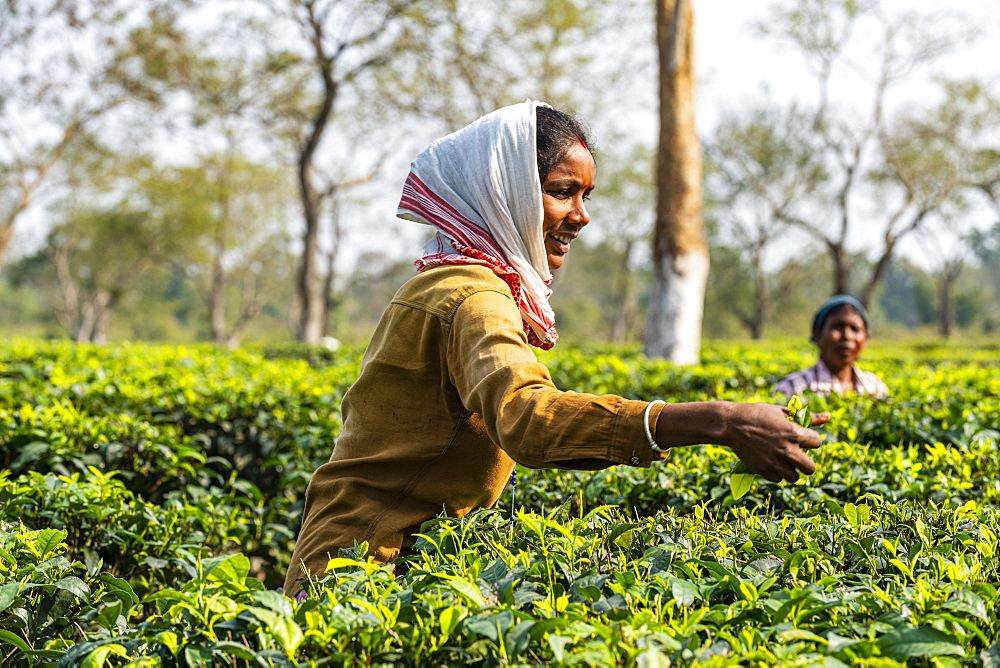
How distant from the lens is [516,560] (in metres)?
1.42

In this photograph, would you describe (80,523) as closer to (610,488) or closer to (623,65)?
(610,488)

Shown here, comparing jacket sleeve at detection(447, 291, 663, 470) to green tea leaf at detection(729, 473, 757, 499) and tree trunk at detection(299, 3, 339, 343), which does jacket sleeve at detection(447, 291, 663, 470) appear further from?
tree trunk at detection(299, 3, 339, 343)

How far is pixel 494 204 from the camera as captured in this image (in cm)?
180

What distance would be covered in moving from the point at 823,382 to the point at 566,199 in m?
3.09

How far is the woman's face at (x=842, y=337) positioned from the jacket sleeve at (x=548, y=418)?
3567 mm

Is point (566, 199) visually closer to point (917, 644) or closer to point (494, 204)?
point (494, 204)

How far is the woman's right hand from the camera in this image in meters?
1.33

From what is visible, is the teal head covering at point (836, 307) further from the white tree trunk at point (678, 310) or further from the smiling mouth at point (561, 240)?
the white tree trunk at point (678, 310)

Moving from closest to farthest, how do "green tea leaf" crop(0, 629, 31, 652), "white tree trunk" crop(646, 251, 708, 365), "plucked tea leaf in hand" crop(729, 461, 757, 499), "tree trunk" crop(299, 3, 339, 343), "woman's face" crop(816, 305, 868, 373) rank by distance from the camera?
"green tea leaf" crop(0, 629, 31, 652) < "plucked tea leaf in hand" crop(729, 461, 757, 499) < "woman's face" crop(816, 305, 868, 373) < "white tree trunk" crop(646, 251, 708, 365) < "tree trunk" crop(299, 3, 339, 343)

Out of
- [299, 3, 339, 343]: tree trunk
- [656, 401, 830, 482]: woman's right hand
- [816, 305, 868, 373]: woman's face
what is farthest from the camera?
[299, 3, 339, 343]: tree trunk

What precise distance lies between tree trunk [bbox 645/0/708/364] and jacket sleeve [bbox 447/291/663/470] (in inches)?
267

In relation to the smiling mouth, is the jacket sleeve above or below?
below

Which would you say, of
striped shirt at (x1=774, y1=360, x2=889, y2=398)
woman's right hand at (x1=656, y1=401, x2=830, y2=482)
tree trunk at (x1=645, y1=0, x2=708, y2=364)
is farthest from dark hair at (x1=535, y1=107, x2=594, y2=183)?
tree trunk at (x1=645, y1=0, x2=708, y2=364)

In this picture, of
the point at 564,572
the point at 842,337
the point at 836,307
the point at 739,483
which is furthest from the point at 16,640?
the point at 836,307
